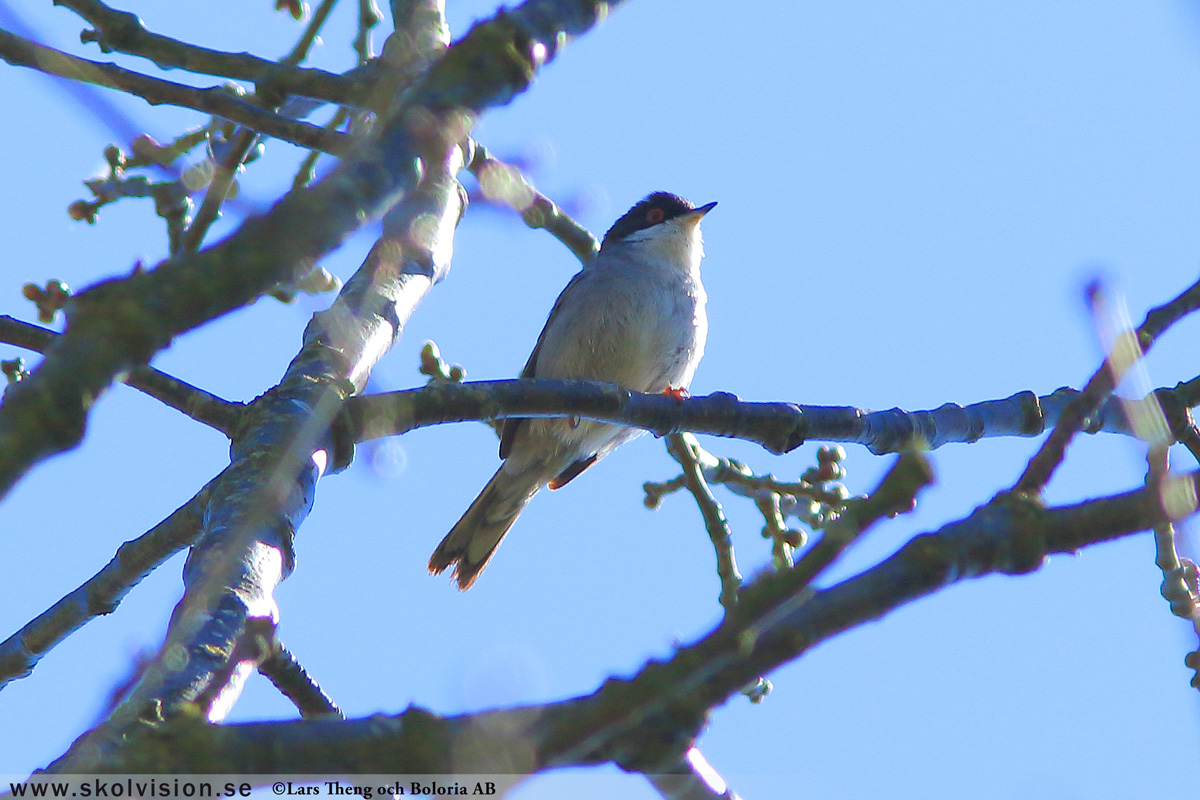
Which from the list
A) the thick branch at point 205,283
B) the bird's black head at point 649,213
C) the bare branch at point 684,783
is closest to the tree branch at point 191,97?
the thick branch at point 205,283

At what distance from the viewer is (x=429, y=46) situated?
4980 millimetres

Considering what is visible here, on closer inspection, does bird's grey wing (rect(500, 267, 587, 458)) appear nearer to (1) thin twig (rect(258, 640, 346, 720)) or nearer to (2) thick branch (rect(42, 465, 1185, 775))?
(1) thin twig (rect(258, 640, 346, 720))

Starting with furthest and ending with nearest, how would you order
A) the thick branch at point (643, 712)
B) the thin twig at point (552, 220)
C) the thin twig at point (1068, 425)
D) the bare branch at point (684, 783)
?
the thin twig at point (552, 220)
the bare branch at point (684, 783)
the thin twig at point (1068, 425)
the thick branch at point (643, 712)

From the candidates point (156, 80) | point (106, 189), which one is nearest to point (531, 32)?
point (156, 80)

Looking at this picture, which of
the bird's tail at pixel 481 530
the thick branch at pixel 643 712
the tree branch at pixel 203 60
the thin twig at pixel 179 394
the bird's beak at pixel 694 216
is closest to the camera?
the thick branch at pixel 643 712

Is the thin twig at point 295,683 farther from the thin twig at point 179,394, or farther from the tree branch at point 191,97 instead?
the tree branch at point 191,97

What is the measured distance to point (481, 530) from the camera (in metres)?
6.88

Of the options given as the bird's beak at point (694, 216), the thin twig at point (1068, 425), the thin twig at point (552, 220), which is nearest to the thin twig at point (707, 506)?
the thin twig at point (552, 220)

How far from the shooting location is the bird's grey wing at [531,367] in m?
6.77

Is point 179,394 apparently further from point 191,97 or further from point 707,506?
point 707,506

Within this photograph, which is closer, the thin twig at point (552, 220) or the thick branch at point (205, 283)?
the thick branch at point (205, 283)

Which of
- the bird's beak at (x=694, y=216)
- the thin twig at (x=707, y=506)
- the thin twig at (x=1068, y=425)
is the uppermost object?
the bird's beak at (x=694, y=216)

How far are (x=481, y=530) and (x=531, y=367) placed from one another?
115cm

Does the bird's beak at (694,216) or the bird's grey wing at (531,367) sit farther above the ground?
the bird's beak at (694,216)
